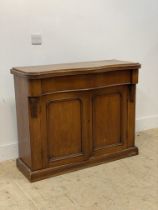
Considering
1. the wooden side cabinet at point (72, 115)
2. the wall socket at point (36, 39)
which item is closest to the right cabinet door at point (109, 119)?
the wooden side cabinet at point (72, 115)

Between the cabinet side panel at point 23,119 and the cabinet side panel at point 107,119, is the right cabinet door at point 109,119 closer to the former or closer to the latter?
the cabinet side panel at point 107,119

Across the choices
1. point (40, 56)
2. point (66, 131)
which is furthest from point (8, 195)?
point (40, 56)

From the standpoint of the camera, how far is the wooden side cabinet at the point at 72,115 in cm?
258

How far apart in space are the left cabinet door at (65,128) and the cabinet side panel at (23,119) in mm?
144

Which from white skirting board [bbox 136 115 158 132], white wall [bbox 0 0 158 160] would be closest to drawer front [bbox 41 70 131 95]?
white wall [bbox 0 0 158 160]

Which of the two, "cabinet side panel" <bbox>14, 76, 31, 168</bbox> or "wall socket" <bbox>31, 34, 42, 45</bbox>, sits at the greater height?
"wall socket" <bbox>31, 34, 42, 45</bbox>

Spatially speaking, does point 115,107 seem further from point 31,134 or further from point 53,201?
point 53,201

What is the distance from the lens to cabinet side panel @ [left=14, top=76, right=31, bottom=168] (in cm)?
260

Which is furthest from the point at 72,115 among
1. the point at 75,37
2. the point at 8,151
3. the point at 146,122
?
the point at 146,122

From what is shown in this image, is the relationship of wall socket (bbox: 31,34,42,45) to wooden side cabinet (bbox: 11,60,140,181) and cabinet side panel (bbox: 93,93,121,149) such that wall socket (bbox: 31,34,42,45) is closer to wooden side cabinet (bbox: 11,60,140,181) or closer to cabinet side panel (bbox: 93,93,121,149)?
wooden side cabinet (bbox: 11,60,140,181)

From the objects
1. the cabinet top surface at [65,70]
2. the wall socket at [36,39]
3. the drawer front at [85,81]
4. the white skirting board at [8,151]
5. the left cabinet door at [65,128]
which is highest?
the wall socket at [36,39]

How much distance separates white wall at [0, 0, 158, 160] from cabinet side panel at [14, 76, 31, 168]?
0.81 feet

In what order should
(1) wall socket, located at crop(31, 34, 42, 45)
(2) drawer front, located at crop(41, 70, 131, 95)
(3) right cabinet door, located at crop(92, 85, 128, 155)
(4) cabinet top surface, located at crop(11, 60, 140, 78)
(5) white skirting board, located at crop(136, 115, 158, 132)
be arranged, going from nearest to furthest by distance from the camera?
(4) cabinet top surface, located at crop(11, 60, 140, 78), (2) drawer front, located at crop(41, 70, 131, 95), (3) right cabinet door, located at crop(92, 85, 128, 155), (1) wall socket, located at crop(31, 34, 42, 45), (5) white skirting board, located at crop(136, 115, 158, 132)

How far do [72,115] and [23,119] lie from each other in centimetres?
42
